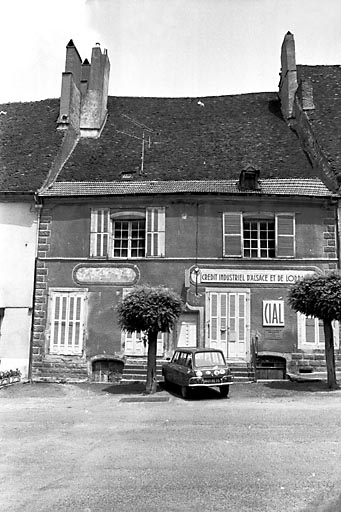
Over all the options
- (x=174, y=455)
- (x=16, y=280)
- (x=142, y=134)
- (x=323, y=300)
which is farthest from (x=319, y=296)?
(x=142, y=134)

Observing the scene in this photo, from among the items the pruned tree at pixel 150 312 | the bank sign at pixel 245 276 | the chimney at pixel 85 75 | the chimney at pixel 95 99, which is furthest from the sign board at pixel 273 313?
the chimney at pixel 85 75

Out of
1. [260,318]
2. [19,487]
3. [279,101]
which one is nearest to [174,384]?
[260,318]

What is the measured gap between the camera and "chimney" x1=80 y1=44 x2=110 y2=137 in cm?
2406

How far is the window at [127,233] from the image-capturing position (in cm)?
1959

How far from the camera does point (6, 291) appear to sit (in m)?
19.8

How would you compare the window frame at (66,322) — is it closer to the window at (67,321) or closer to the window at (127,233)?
the window at (67,321)

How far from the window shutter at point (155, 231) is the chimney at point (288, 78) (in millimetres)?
8412

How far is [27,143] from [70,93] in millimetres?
3019

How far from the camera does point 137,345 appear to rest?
1911 cm

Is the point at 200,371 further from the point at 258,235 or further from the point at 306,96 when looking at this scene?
the point at 306,96

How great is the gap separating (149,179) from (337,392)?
1027cm

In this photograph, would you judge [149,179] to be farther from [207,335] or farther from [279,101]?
[279,101]

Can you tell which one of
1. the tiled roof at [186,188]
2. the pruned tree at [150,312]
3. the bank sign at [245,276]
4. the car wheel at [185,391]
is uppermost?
the tiled roof at [186,188]

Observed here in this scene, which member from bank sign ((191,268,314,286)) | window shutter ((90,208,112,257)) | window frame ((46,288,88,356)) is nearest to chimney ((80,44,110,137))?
window shutter ((90,208,112,257))
